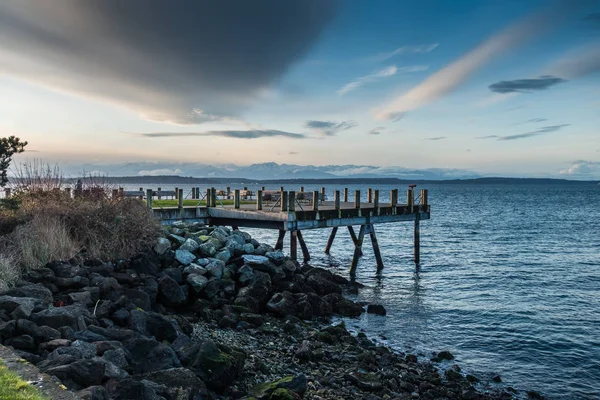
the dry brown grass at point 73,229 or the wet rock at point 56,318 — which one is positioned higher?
the dry brown grass at point 73,229

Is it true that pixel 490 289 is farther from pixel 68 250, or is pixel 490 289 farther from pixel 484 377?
pixel 68 250

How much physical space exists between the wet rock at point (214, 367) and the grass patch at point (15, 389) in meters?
3.02

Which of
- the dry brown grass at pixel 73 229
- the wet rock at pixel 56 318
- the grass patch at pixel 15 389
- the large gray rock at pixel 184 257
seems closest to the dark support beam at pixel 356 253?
the large gray rock at pixel 184 257

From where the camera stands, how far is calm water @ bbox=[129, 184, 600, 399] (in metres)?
14.2

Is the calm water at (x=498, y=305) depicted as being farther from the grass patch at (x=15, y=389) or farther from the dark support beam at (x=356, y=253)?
the grass patch at (x=15, y=389)

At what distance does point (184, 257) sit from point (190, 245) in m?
1.15

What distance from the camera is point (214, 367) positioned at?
8312 millimetres

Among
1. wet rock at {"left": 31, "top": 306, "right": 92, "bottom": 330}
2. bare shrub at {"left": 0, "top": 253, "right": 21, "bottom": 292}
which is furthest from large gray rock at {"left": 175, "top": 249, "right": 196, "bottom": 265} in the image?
wet rock at {"left": 31, "top": 306, "right": 92, "bottom": 330}

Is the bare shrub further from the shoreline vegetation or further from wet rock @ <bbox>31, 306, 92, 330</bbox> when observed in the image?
wet rock @ <bbox>31, 306, 92, 330</bbox>

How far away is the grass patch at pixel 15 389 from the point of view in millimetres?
5137

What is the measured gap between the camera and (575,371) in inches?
548

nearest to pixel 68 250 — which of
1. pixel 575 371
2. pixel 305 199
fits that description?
pixel 575 371

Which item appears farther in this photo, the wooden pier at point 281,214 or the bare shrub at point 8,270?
the wooden pier at point 281,214

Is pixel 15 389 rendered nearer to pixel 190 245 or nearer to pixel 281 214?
pixel 190 245
